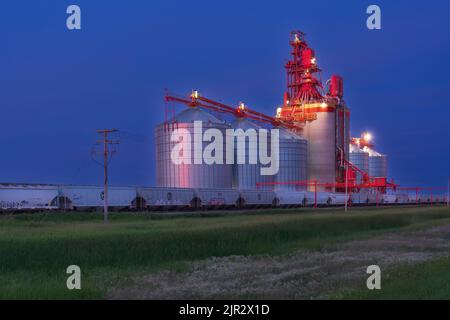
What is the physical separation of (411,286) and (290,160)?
7676 cm

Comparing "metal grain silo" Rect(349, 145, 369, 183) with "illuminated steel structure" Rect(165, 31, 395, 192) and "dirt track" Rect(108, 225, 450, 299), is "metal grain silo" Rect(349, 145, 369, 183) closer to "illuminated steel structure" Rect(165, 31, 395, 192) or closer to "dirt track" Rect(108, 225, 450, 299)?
"illuminated steel structure" Rect(165, 31, 395, 192)

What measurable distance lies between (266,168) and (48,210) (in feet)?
154

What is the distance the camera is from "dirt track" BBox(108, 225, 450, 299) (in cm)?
1585

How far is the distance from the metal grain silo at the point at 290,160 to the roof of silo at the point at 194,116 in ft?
51.3

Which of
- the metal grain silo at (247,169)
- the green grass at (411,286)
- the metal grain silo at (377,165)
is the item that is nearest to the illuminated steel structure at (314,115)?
the metal grain silo at (247,169)

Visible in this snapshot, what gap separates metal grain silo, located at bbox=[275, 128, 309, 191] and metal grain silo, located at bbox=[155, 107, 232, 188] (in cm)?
1362

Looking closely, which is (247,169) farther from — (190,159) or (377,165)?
(377,165)

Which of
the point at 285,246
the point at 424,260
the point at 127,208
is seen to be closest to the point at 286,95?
the point at 127,208

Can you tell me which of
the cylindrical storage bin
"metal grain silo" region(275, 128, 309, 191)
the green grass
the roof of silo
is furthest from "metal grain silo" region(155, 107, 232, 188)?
the green grass

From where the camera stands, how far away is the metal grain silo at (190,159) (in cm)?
7550

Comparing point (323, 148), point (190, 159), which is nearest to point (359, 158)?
point (323, 148)

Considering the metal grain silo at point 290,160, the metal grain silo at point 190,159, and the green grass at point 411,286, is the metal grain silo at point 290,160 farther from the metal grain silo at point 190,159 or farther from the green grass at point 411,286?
the green grass at point 411,286

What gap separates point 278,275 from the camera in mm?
19406

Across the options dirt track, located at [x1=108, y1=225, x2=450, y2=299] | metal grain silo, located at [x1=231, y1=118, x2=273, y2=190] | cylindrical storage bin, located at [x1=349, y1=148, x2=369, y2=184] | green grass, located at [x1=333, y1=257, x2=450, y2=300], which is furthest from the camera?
cylindrical storage bin, located at [x1=349, y1=148, x2=369, y2=184]
